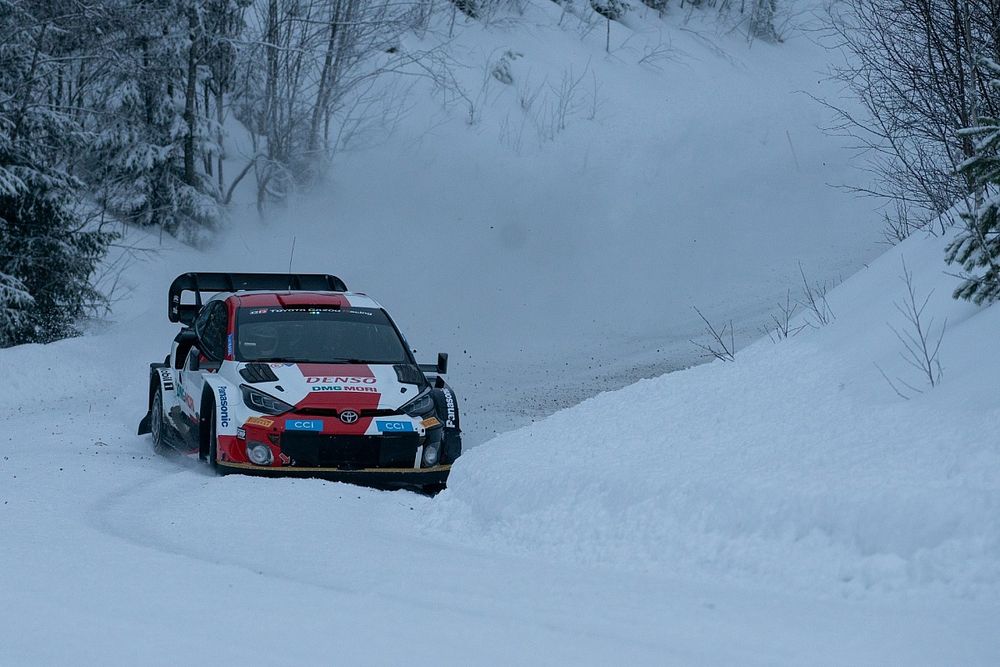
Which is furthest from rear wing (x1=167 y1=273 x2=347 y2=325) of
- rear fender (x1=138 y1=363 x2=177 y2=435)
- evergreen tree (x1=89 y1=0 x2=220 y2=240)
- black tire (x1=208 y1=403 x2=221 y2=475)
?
evergreen tree (x1=89 y1=0 x2=220 y2=240)

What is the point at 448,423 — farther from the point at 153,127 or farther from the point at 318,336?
the point at 153,127

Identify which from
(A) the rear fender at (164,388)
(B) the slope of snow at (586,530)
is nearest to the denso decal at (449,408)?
(B) the slope of snow at (586,530)

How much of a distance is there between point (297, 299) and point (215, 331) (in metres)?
0.73

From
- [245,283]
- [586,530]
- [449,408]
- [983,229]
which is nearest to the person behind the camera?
[586,530]

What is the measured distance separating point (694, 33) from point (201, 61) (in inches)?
625

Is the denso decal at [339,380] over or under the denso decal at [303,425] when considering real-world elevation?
over

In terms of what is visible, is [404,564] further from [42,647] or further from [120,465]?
[120,465]

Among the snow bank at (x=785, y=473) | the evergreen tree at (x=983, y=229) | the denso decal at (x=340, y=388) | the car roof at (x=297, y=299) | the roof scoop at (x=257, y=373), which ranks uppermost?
the evergreen tree at (x=983, y=229)

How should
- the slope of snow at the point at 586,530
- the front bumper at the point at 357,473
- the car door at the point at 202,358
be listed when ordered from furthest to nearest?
the car door at the point at 202,358 → the front bumper at the point at 357,473 → the slope of snow at the point at 586,530

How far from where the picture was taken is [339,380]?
29.7 ft

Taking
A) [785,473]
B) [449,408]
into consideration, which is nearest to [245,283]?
[449,408]

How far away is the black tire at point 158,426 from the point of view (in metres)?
10.7

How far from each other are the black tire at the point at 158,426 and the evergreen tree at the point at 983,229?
21.5 ft

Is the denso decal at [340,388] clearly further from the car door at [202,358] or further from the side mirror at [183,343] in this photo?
the side mirror at [183,343]
